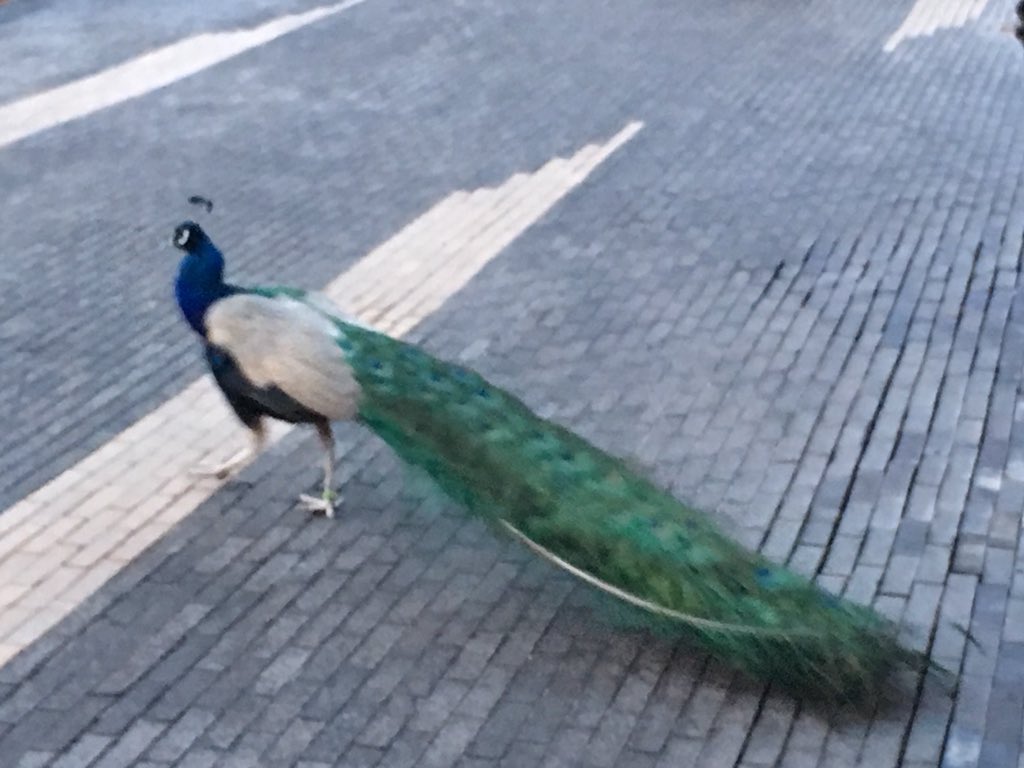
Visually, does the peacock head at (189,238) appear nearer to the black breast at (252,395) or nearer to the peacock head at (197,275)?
the peacock head at (197,275)

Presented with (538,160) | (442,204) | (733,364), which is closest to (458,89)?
(538,160)

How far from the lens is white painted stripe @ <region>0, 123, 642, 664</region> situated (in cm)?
546

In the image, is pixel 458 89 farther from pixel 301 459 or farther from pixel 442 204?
pixel 301 459

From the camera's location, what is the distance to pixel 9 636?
17.0 ft

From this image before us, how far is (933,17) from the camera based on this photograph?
15.5m

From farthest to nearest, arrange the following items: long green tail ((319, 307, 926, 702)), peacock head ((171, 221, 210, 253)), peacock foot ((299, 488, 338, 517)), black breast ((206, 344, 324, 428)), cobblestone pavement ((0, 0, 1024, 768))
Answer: peacock foot ((299, 488, 338, 517)) → peacock head ((171, 221, 210, 253)) → black breast ((206, 344, 324, 428)) → cobblestone pavement ((0, 0, 1024, 768)) → long green tail ((319, 307, 926, 702))

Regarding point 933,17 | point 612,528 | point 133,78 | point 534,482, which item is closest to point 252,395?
point 534,482

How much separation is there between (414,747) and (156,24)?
12.4 meters

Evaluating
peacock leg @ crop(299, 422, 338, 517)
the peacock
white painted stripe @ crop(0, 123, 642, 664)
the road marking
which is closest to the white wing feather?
the peacock

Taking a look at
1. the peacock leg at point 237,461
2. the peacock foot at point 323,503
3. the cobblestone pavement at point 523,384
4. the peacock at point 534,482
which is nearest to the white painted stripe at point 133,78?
the cobblestone pavement at point 523,384

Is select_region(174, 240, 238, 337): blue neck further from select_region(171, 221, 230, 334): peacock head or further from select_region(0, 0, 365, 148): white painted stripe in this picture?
select_region(0, 0, 365, 148): white painted stripe

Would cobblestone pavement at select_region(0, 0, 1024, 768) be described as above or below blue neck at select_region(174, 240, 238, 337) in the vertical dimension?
below

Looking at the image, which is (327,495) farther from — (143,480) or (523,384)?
(523,384)

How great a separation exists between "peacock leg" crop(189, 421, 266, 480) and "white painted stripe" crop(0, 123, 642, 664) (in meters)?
0.05
